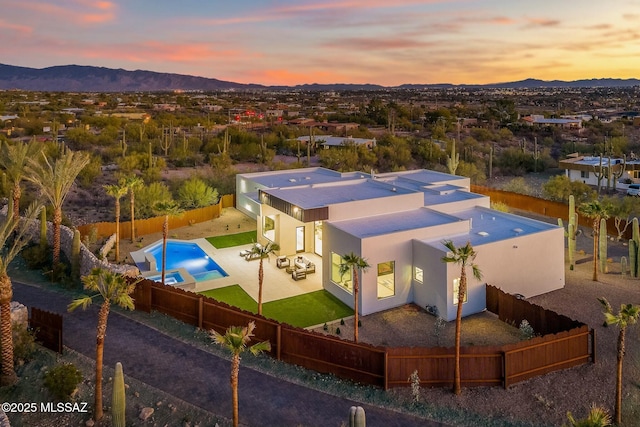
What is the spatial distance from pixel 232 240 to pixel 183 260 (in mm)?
3537

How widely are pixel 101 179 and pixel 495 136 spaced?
5647cm

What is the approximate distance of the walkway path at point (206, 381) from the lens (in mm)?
11750

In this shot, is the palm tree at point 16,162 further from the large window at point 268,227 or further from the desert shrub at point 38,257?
the large window at point 268,227

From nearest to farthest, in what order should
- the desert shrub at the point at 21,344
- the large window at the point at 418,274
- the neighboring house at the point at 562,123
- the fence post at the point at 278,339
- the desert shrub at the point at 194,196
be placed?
the desert shrub at the point at 21,344 < the fence post at the point at 278,339 < the large window at the point at 418,274 < the desert shrub at the point at 194,196 < the neighboring house at the point at 562,123

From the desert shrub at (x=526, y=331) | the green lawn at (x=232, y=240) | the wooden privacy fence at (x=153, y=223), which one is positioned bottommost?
the desert shrub at (x=526, y=331)

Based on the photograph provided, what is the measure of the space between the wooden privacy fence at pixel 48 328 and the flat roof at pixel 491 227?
12962 millimetres

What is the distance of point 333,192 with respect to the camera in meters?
26.1

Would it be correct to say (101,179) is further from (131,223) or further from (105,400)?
(105,400)

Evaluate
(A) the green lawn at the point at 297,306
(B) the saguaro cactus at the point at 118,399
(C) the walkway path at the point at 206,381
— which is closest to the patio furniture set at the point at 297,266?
(A) the green lawn at the point at 297,306

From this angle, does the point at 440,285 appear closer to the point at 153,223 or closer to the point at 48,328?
the point at 48,328

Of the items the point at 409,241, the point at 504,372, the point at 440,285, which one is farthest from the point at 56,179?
the point at 504,372

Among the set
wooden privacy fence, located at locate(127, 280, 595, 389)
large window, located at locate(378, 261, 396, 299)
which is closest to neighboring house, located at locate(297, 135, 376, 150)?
large window, located at locate(378, 261, 396, 299)

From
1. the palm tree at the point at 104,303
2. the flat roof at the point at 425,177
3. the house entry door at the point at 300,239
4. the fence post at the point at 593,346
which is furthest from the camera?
the flat roof at the point at 425,177

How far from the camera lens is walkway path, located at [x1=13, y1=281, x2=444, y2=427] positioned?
1175 cm
